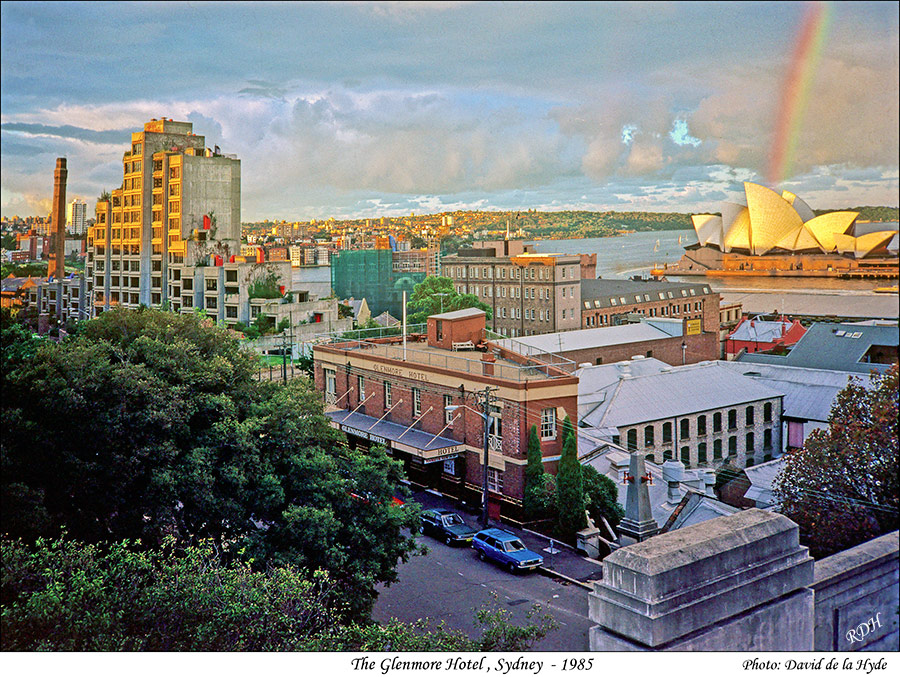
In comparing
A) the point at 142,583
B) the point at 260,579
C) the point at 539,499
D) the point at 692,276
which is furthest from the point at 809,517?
the point at 142,583

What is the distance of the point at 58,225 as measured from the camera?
5.39 meters

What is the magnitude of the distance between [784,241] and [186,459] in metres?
4.45

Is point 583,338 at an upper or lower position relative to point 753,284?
lower

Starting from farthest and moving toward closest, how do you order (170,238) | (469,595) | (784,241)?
(784,241), (170,238), (469,595)

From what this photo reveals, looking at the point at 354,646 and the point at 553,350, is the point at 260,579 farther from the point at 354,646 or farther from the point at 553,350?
the point at 553,350

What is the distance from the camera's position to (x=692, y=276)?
602 centimetres

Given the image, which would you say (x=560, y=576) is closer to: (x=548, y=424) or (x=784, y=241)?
(x=548, y=424)

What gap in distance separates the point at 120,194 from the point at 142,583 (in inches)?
118

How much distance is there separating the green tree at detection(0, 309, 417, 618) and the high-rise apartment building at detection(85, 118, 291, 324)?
54cm

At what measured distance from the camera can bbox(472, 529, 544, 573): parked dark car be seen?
187 inches

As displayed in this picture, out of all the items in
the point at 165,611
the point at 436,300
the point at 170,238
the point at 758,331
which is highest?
the point at 170,238

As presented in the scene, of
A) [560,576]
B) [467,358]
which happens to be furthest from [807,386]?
[467,358]

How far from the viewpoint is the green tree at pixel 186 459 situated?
4.04 metres

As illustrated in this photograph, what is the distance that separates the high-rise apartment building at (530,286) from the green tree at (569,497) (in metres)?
1.60
